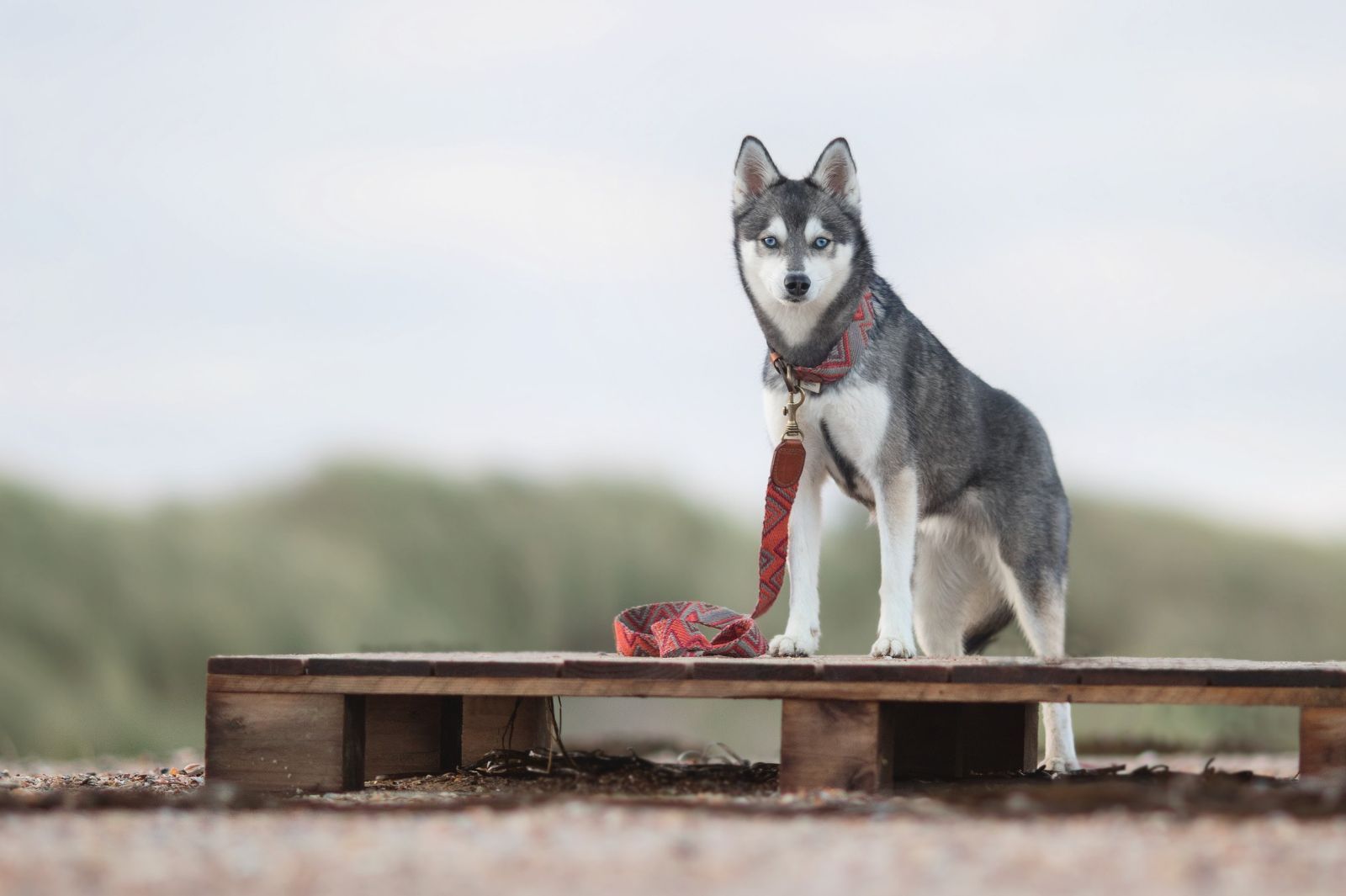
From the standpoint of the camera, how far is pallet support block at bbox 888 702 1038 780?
457 centimetres

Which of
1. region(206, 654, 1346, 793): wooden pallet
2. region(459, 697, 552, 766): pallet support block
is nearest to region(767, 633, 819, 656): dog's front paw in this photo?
region(206, 654, 1346, 793): wooden pallet

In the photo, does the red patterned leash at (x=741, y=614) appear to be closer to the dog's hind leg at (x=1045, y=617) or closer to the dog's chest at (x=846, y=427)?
the dog's chest at (x=846, y=427)

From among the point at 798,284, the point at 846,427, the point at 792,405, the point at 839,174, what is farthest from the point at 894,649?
the point at 839,174

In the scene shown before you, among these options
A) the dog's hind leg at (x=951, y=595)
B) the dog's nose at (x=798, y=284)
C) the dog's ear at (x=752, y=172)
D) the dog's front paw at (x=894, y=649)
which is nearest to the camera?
the dog's front paw at (x=894, y=649)

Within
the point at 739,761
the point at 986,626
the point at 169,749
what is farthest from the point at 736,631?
the point at 169,749

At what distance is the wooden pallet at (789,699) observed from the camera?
386 centimetres

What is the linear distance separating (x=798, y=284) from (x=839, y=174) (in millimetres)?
605

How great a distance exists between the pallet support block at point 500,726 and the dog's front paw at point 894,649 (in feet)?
3.78

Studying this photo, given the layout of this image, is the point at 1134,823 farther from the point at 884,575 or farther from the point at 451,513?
the point at 451,513

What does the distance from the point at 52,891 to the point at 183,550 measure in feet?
27.9

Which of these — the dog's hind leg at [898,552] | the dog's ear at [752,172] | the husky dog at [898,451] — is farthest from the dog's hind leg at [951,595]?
Result: the dog's ear at [752,172]

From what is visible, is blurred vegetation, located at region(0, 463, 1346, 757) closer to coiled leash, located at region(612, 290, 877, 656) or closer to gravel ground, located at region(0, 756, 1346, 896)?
coiled leash, located at region(612, 290, 877, 656)

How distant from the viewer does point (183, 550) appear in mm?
10555

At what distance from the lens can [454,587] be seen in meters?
11.2
